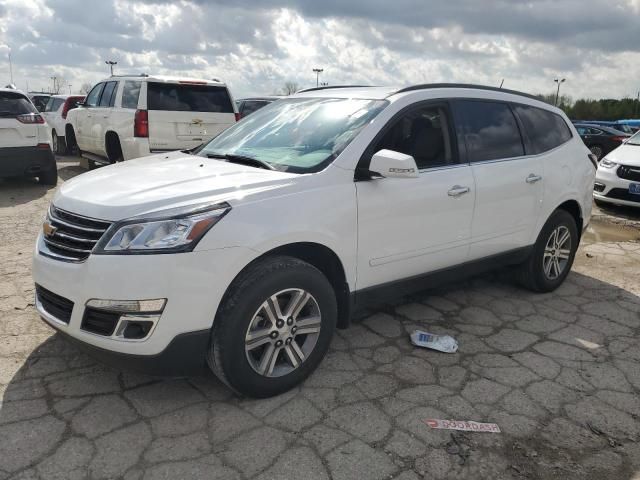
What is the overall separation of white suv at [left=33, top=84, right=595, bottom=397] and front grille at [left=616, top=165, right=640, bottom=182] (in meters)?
5.02

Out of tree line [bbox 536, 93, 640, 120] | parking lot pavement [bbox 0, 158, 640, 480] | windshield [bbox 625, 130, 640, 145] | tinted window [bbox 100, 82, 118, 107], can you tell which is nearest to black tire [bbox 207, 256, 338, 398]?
parking lot pavement [bbox 0, 158, 640, 480]

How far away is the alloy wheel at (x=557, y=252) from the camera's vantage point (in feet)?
16.0

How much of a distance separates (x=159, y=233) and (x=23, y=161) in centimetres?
734

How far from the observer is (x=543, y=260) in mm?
4824

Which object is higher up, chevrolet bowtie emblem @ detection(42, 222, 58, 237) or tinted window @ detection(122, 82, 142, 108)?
tinted window @ detection(122, 82, 142, 108)

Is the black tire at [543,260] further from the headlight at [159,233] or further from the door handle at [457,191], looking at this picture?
the headlight at [159,233]

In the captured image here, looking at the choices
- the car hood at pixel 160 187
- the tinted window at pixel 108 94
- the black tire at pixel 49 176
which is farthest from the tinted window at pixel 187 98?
the car hood at pixel 160 187

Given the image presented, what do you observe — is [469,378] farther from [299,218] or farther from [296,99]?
[296,99]

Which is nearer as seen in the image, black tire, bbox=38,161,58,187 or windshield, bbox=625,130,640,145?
black tire, bbox=38,161,58,187

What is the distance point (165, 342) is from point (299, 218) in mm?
940

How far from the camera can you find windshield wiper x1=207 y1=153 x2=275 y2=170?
3.33 metres

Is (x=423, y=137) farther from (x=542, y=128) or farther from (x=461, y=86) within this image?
(x=542, y=128)

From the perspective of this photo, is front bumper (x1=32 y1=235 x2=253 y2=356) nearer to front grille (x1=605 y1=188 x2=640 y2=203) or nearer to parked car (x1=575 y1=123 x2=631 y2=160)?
front grille (x1=605 y1=188 x2=640 y2=203)

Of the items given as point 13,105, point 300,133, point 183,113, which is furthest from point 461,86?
point 13,105
